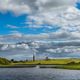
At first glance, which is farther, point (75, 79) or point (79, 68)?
point (79, 68)

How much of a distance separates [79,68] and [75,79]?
57.6 meters

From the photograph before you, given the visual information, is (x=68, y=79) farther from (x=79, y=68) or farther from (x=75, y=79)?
(x=79, y=68)

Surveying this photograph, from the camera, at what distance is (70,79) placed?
9488 centimetres

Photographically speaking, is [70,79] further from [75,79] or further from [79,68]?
[79,68]

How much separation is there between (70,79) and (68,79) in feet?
2.07

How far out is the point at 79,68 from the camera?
495ft

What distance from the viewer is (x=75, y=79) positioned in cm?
9412

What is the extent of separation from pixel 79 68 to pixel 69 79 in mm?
57144

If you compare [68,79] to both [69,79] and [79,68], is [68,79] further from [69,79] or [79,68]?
[79,68]

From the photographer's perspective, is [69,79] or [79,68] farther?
[79,68]

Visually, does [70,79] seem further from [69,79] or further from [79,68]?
[79,68]

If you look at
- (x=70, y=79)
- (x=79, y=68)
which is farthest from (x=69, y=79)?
(x=79, y=68)

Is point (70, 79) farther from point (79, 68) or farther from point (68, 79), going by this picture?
point (79, 68)

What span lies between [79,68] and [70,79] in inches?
2247
